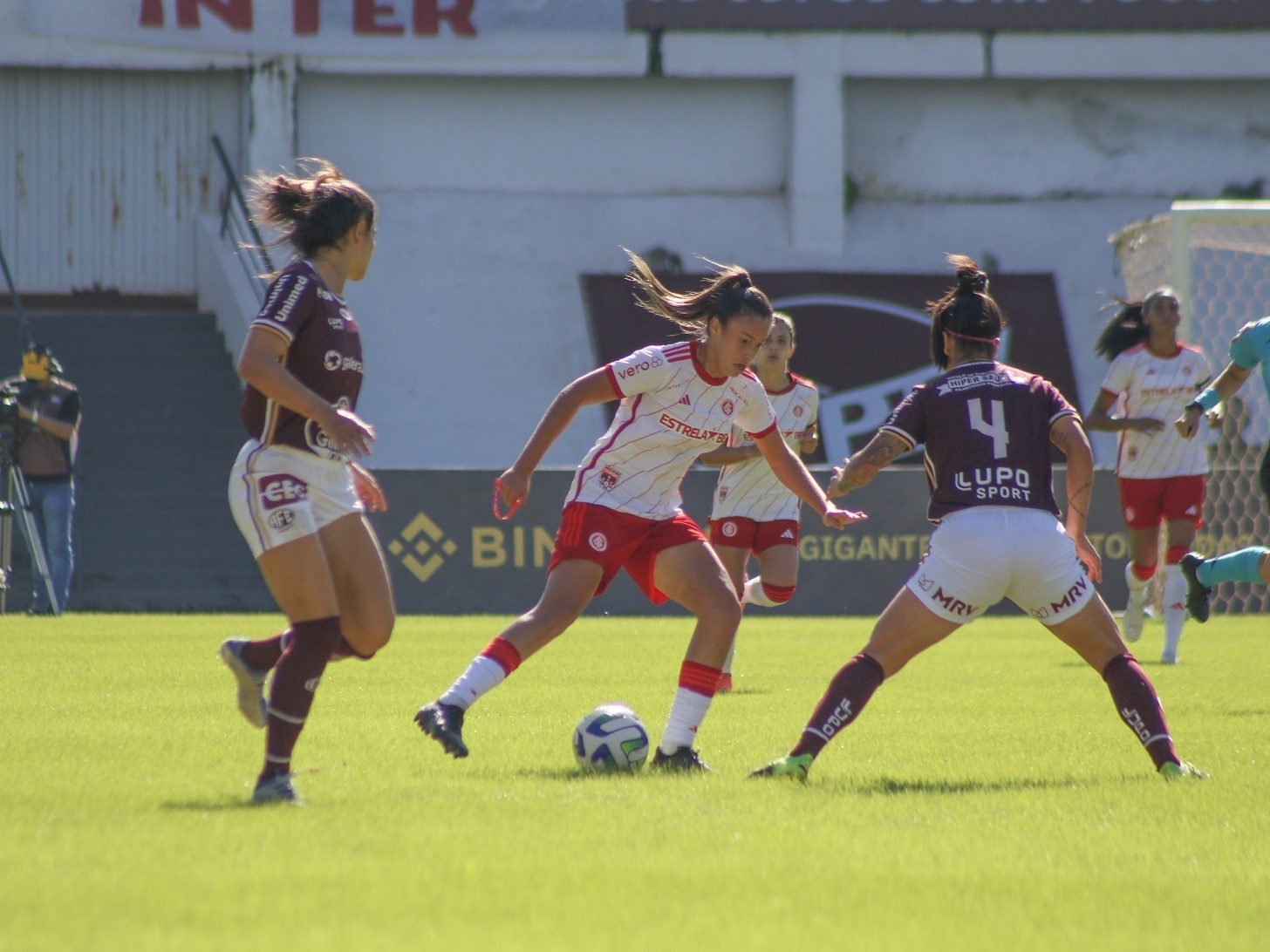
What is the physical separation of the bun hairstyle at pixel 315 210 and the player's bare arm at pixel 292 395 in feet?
1.50

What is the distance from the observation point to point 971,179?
89.9 feet

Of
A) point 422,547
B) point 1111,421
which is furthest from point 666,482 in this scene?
point 422,547

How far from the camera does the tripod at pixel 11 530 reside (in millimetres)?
15914

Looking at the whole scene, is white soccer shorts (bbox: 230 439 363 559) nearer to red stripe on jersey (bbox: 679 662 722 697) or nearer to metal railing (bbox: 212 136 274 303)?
red stripe on jersey (bbox: 679 662 722 697)

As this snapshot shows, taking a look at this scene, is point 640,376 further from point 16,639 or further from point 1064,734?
point 16,639

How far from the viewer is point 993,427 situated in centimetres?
594

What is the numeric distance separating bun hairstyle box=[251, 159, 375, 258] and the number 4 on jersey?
7.28ft

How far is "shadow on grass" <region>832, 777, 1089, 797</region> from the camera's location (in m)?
5.63

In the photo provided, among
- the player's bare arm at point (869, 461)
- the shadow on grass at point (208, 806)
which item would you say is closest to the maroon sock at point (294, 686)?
the shadow on grass at point (208, 806)

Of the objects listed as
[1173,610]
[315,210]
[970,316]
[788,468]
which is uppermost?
[315,210]

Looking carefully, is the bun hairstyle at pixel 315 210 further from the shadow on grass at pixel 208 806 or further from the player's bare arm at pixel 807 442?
the player's bare arm at pixel 807 442

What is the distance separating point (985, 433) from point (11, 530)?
549 inches

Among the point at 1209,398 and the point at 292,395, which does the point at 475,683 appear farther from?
the point at 1209,398

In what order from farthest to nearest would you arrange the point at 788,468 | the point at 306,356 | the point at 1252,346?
the point at 1252,346 → the point at 788,468 → the point at 306,356
